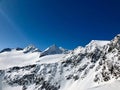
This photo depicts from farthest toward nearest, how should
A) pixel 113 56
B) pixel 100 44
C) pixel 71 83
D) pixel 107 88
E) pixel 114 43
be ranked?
pixel 100 44 → pixel 71 83 → pixel 114 43 → pixel 113 56 → pixel 107 88

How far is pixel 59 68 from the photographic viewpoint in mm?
199375

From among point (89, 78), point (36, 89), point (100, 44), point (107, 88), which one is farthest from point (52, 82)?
point (107, 88)

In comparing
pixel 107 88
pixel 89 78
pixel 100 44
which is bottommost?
pixel 107 88

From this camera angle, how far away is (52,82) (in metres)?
184

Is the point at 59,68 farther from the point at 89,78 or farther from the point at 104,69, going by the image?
the point at 104,69

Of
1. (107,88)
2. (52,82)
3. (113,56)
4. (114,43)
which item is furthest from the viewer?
(52,82)

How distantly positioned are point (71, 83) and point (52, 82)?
18443 mm

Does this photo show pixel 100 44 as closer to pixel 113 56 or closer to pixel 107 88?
pixel 113 56

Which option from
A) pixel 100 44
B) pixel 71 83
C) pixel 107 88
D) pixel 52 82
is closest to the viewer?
pixel 107 88

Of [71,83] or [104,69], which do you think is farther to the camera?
[71,83]

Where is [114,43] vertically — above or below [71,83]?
above

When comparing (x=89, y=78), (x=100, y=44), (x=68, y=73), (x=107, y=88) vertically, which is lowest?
(x=107, y=88)

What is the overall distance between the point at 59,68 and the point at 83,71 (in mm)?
29864

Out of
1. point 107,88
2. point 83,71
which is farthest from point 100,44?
point 107,88
